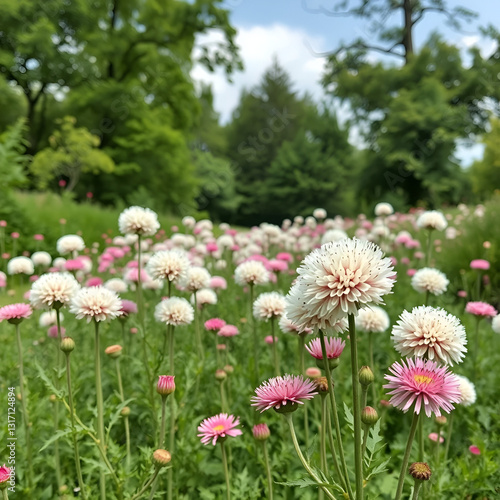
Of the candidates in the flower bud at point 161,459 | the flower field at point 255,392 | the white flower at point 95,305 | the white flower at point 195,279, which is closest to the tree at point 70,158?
the flower field at point 255,392

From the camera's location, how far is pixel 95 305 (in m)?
1.51

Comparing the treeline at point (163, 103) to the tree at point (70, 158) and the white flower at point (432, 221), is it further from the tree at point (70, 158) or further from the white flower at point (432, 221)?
the white flower at point (432, 221)

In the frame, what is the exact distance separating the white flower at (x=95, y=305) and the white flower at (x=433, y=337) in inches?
40.0

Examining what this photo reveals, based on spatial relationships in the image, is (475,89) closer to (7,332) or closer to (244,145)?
(244,145)

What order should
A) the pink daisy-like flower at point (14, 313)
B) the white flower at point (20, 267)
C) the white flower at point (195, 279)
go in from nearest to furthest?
1. the pink daisy-like flower at point (14, 313)
2. the white flower at point (195, 279)
3. the white flower at point (20, 267)

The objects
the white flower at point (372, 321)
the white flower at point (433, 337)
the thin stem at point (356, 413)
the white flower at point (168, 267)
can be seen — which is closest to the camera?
the thin stem at point (356, 413)

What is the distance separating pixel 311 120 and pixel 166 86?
1120 centimetres

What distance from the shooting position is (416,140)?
66.8 feet

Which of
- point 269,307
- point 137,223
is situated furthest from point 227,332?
point 137,223

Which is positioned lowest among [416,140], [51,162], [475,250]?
[475,250]

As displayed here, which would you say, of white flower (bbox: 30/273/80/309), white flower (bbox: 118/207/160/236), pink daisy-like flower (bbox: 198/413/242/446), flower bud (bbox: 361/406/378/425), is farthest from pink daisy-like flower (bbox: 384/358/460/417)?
white flower (bbox: 118/207/160/236)

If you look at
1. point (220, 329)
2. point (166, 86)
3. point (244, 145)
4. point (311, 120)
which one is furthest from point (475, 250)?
point (244, 145)

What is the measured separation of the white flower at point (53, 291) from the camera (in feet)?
5.22

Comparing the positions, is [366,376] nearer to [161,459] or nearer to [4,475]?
[161,459]
